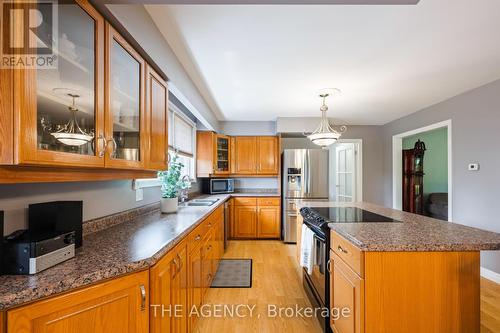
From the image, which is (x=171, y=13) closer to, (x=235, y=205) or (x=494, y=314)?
(x=235, y=205)

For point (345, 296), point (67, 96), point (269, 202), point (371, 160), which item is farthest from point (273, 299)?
point (371, 160)

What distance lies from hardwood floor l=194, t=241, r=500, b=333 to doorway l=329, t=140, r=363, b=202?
231cm

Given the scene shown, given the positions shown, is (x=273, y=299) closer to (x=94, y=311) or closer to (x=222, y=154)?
(x=94, y=311)

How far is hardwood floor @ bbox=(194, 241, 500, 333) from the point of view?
2044 millimetres

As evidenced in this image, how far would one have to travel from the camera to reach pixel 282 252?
3.96 m

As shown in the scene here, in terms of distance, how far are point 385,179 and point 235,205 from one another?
131 inches

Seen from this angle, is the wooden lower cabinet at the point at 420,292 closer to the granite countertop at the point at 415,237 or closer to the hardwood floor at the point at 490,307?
the granite countertop at the point at 415,237

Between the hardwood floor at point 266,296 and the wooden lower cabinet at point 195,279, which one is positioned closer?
the wooden lower cabinet at point 195,279

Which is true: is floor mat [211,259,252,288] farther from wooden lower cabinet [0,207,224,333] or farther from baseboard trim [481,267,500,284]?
baseboard trim [481,267,500,284]

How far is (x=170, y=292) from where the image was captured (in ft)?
4.38

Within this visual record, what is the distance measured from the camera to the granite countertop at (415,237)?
52.0 inches

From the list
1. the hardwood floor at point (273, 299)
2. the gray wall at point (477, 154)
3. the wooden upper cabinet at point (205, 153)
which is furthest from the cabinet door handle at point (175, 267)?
the gray wall at point (477, 154)

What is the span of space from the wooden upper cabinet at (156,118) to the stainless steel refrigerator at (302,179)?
9.91ft

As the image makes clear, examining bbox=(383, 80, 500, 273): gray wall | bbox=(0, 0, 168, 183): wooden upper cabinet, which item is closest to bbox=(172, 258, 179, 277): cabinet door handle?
bbox=(0, 0, 168, 183): wooden upper cabinet
